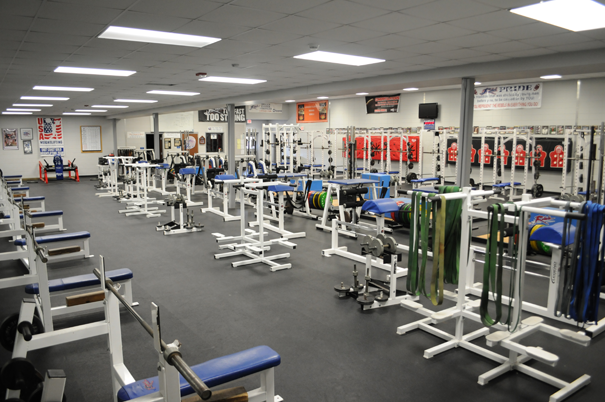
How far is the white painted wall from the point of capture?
55.0 ft


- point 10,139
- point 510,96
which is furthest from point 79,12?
point 10,139

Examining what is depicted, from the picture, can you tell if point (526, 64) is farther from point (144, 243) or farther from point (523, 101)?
point (523, 101)

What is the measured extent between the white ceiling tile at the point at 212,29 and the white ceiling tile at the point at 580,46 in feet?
11.5

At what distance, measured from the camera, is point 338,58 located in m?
5.47

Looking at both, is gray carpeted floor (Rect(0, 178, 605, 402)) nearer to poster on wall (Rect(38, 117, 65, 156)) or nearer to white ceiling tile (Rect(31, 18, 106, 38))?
white ceiling tile (Rect(31, 18, 106, 38))

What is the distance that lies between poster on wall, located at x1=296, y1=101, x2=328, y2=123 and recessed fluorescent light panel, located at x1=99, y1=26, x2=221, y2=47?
13.5 m

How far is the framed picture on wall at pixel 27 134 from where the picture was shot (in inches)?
669

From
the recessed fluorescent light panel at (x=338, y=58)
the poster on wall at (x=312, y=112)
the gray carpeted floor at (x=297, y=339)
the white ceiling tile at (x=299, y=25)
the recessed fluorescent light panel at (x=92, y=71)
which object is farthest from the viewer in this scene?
the poster on wall at (x=312, y=112)

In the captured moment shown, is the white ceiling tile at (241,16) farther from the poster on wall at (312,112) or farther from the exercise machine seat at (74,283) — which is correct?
the poster on wall at (312,112)

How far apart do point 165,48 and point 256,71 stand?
1.93m

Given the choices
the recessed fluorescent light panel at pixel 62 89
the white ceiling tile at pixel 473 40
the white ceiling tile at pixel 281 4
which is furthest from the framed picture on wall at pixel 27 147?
the white ceiling tile at pixel 473 40

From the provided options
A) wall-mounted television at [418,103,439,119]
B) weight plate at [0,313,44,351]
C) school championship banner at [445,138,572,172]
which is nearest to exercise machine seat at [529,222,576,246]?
weight plate at [0,313,44,351]

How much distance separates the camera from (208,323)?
152 inches

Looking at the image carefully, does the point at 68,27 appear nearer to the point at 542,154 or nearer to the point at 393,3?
the point at 393,3
